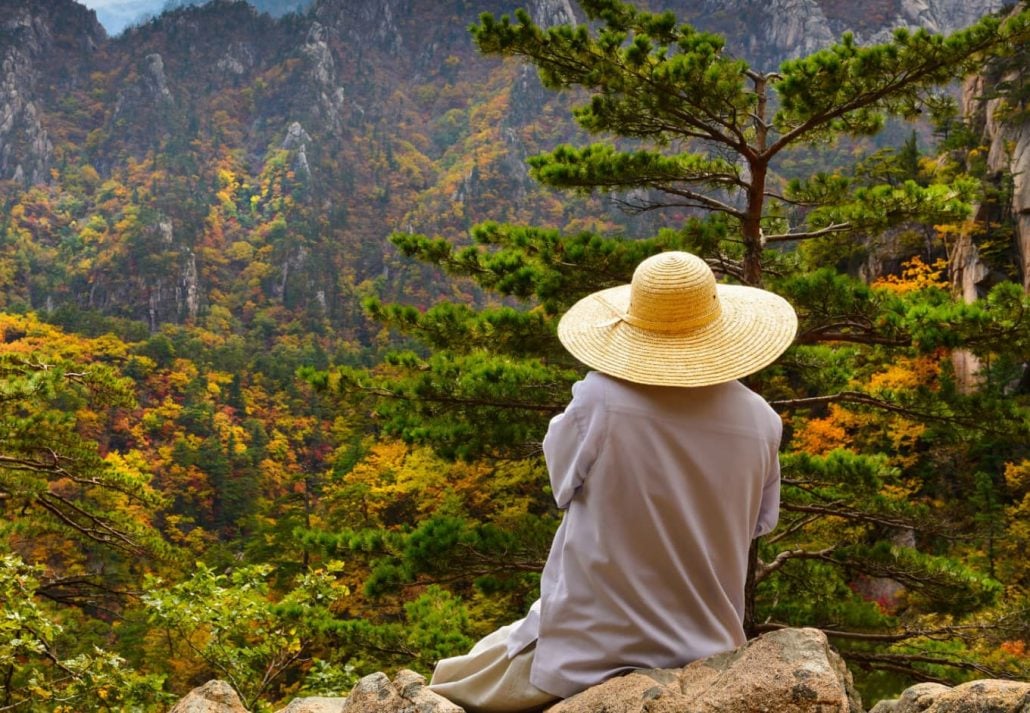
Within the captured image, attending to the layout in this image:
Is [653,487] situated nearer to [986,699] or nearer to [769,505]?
[769,505]

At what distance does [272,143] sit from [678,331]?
105566 mm

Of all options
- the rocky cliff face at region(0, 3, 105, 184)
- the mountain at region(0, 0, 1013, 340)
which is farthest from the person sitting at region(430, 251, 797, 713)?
the rocky cliff face at region(0, 3, 105, 184)

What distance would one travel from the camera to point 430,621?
5.83 meters

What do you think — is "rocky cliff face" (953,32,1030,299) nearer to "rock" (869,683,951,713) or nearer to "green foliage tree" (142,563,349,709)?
"green foliage tree" (142,563,349,709)

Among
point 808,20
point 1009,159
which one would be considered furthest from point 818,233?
point 808,20

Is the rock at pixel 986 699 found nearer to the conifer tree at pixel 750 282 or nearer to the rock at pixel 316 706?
the rock at pixel 316 706

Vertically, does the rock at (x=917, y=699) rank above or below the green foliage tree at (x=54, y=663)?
above

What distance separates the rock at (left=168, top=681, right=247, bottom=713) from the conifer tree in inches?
117

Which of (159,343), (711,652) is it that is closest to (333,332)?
(159,343)

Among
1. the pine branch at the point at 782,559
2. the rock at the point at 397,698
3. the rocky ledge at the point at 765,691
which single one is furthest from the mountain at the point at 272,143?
the rocky ledge at the point at 765,691

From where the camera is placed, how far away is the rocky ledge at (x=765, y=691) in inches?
60.4

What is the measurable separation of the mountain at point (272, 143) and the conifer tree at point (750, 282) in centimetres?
4415

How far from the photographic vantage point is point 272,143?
99.9 m

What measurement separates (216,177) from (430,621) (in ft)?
304
